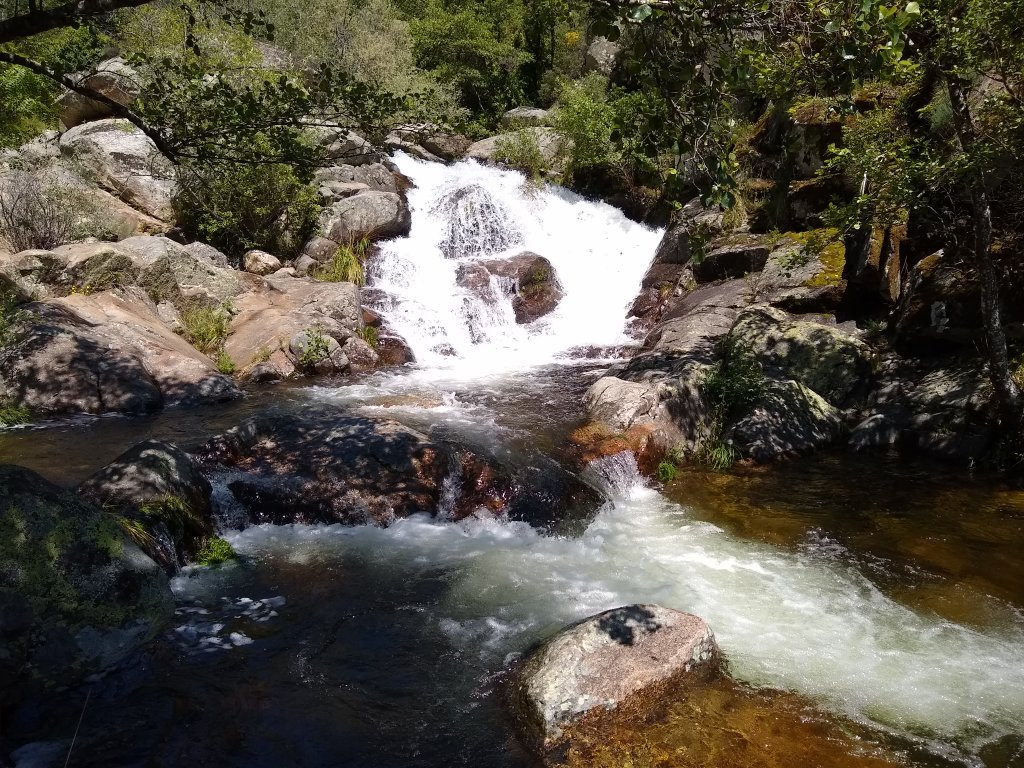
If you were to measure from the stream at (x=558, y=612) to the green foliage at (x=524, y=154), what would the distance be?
45.5 feet

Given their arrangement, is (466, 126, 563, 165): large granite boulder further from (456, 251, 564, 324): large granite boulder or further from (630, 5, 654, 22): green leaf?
(630, 5, 654, 22): green leaf

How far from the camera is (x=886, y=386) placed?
32.9ft

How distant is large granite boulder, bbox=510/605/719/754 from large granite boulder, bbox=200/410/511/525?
9.19ft

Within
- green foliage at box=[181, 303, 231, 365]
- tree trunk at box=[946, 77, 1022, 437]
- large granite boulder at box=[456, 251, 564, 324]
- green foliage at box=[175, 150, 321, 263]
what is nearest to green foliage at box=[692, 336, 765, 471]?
tree trunk at box=[946, 77, 1022, 437]

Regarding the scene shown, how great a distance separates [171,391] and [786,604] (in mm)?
9223

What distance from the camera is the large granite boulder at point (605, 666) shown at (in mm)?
4211

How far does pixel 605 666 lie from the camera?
4410 mm

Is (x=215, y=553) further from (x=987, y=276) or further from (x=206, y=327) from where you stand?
(x=987, y=276)

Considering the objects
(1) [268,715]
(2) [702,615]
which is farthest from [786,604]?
(1) [268,715]

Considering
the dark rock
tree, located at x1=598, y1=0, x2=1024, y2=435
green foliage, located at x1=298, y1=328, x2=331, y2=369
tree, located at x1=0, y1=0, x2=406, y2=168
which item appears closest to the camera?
tree, located at x1=598, y1=0, x2=1024, y2=435

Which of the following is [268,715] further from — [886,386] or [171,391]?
[886,386]

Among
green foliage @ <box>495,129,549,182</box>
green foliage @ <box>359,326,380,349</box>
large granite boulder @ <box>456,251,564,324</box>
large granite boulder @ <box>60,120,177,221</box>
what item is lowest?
green foliage @ <box>359,326,380,349</box>

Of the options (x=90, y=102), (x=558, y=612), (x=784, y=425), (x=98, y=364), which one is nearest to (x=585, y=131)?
(x=90, y=102)

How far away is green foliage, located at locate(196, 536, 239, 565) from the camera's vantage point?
6.19m
